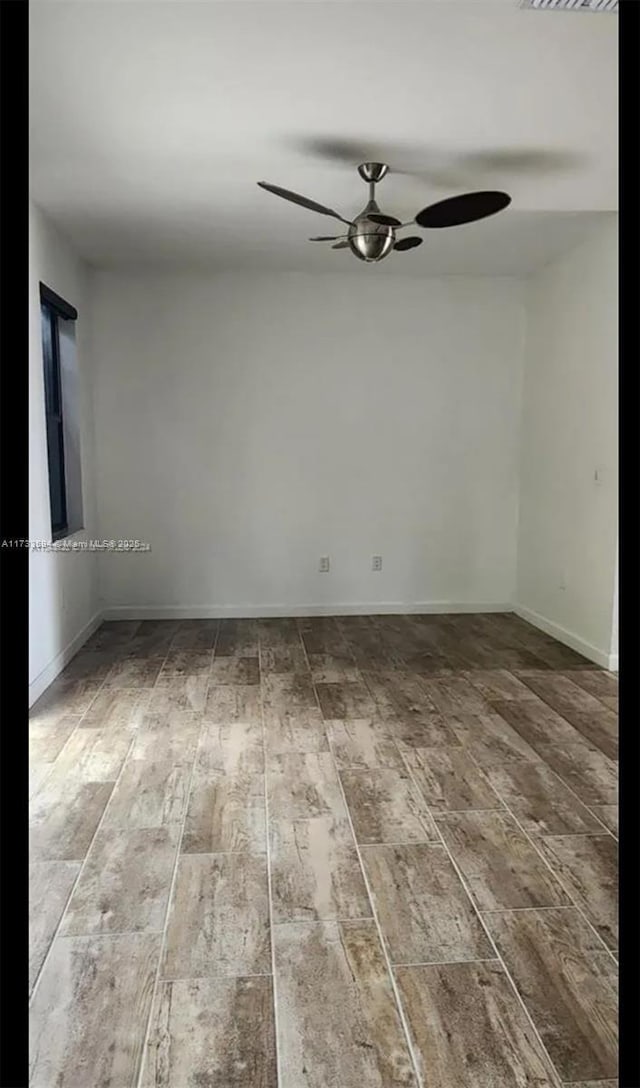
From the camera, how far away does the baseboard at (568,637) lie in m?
4.42

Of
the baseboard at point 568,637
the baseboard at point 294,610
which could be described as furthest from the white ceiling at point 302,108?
the baseboard at point 294,610

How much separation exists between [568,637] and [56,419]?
134 inches

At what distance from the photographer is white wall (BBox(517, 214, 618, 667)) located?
4.35 metres

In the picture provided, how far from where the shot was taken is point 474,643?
4938 mm

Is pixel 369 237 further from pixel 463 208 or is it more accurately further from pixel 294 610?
pixel 294 610

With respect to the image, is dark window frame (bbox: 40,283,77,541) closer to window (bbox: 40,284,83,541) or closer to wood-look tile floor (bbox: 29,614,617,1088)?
window (bbox: 40,284,83,541)

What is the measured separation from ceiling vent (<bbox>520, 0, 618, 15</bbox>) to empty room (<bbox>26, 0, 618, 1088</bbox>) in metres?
0.01

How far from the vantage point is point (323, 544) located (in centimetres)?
565

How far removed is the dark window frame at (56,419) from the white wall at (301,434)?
61 centimetres

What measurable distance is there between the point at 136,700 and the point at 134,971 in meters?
2.05

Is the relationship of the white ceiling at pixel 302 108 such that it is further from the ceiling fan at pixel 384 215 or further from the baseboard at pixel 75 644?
the baseboard at pixel 75 644

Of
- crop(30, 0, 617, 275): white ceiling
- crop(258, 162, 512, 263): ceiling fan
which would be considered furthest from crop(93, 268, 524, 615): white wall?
crop(258, 162, 512, 263): ceiling fan

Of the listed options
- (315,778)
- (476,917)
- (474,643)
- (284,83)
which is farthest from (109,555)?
(476,917)
